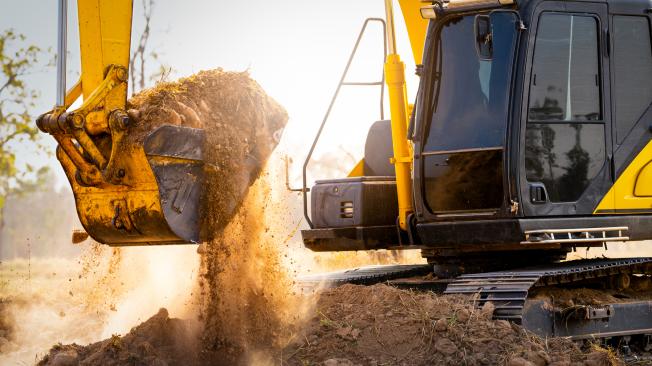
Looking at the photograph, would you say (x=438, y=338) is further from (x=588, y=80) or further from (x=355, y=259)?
(x=355, y=259)

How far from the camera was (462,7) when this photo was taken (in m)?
7.03

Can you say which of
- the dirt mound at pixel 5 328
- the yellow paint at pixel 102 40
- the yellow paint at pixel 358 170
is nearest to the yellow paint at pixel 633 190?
the yellow paint at pixel 358 170

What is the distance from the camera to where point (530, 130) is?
6.80 metres

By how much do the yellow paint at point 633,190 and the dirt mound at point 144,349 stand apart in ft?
10.4

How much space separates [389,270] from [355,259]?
669 centimetres

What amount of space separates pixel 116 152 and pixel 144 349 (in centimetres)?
142

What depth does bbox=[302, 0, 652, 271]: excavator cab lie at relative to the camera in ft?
22.3

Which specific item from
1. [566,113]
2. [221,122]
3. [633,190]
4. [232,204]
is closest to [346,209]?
[232,204]

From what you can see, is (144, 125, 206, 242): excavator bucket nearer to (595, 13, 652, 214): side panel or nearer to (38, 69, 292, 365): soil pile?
(38, 69, 292, 365): soil pile

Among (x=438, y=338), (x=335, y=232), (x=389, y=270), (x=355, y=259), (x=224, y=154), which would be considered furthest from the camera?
(x=355, y=259)

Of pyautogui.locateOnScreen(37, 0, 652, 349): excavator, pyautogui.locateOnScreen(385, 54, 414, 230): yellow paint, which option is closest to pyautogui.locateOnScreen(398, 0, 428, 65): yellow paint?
pyautogui.locateOnScreen(385, 54, 414, 230): yellow paint

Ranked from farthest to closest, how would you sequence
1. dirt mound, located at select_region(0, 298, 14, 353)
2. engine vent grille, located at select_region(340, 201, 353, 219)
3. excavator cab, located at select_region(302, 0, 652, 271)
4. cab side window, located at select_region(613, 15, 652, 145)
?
1. dirt mound, located at select_region(0, 298, 14, 353)
2. engine vent grille, located at select_region(340, 201, 353, 219)
3. cab side window, located at select_region(613, 15, 652, 145)
4. excavator cab, located at select_region(302, 0, 652, 271)

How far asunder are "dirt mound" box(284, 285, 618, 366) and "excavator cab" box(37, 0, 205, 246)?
3.81 feet

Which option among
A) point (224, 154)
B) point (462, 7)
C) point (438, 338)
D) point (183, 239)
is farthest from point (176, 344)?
point (462, 7)
